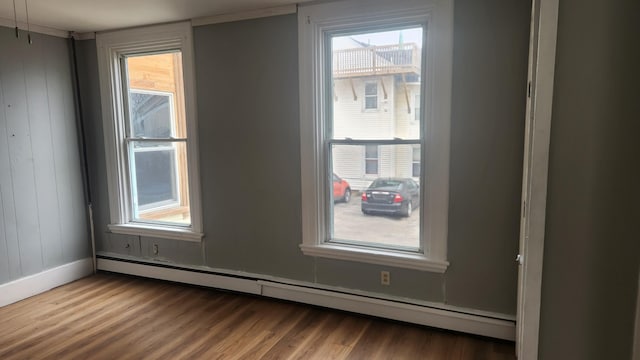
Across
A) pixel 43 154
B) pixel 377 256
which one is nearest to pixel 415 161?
pixel 377 256

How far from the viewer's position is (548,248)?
1.58 m

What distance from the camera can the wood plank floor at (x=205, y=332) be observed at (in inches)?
107

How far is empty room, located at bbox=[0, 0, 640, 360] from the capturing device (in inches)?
106

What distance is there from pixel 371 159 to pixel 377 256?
0.71 m

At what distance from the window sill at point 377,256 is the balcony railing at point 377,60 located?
4.20 feet

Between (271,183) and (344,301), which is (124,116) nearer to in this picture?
(271,183)

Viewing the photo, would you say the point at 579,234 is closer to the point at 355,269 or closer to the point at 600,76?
the point at 600,76

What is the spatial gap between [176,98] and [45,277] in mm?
1987

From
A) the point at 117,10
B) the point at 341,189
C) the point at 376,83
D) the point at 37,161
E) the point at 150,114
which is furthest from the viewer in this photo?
the point at 150,114

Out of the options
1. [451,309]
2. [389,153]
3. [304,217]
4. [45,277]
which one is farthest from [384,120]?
[45,277]

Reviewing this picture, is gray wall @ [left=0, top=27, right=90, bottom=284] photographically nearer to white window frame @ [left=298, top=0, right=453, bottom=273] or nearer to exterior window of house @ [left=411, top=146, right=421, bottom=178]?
white window frame @ [left=298, top=0, right=453, bottom=273]

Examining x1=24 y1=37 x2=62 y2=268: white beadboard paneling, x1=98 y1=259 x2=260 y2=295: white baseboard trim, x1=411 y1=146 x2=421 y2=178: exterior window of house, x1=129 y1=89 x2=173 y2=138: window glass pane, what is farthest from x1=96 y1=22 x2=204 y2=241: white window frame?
x1=411 y1=146 x2=421 y2=178: exterior window of house

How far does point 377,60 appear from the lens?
302cm

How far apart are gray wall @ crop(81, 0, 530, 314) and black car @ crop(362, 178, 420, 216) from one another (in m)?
0.31
